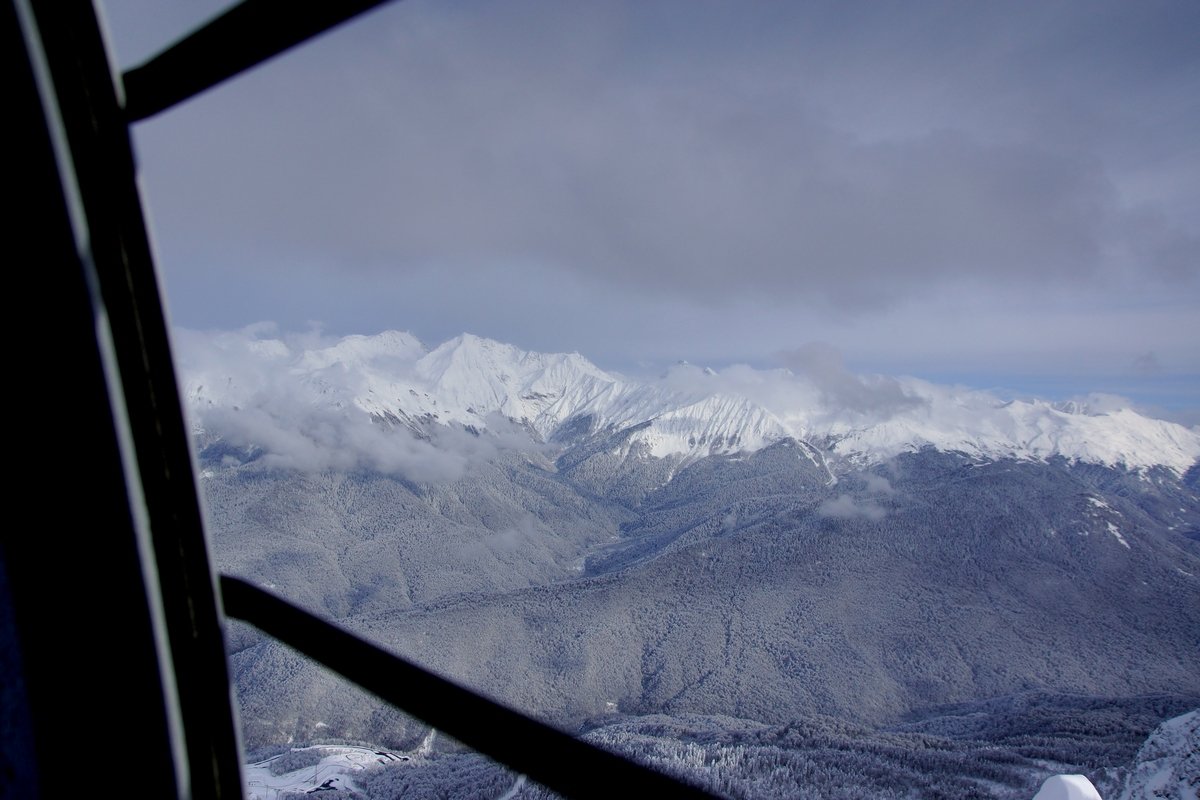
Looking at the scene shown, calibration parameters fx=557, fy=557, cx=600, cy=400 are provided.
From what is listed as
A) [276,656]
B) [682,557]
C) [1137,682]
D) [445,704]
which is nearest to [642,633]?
[682,557]

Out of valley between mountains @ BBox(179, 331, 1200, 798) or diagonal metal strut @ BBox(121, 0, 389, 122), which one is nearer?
diagonal metal strut @ BBox(121, 0, 389, 122)

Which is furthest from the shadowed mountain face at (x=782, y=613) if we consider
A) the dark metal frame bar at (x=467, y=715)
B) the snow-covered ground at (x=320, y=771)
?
the dark metal frame bar at (x=467, y=715)

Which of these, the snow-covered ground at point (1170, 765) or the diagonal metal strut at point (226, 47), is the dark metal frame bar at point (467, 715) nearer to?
the diagonal metal strut at point (226, 47)

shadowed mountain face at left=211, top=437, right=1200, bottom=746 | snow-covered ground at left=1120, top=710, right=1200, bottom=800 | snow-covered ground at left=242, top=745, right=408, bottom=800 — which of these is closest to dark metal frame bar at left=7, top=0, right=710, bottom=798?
snow-covered ground at left=1120, top=710, right=1200, bottom=800

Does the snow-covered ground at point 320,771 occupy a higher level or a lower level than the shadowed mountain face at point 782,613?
higher

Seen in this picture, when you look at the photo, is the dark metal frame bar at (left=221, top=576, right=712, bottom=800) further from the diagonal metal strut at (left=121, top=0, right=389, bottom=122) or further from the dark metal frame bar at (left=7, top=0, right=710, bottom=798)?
the diagonal metal strut at (left=121, top=0, right=389, bottom=122)

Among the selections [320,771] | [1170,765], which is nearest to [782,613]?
[1170,765]

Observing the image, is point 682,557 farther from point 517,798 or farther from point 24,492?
point 24,492

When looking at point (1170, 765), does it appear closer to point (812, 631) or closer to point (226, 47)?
point (226, 47)

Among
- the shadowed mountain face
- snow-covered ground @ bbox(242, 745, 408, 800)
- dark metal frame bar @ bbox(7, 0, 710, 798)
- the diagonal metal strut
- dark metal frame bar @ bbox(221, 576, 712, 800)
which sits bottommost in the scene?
the shadowed mountain face
